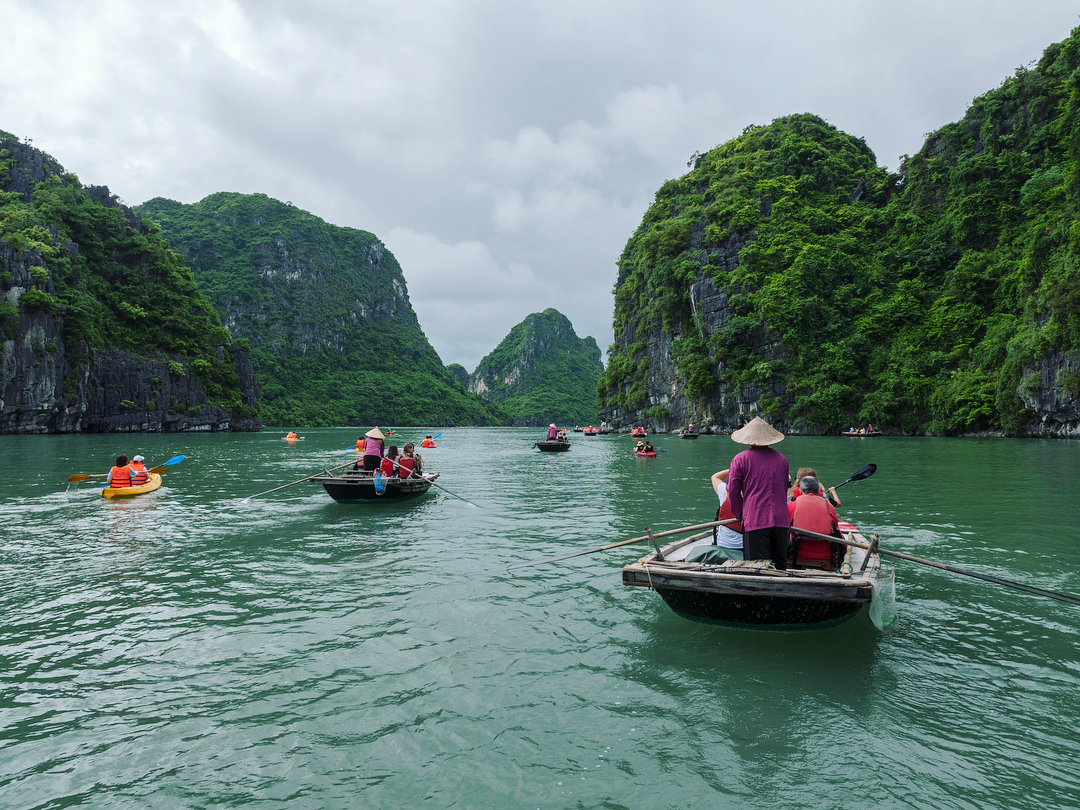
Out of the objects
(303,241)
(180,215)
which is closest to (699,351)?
(303,241)

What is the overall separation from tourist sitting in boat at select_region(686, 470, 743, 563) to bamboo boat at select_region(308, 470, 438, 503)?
386 inches

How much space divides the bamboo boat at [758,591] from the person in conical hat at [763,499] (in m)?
0.21

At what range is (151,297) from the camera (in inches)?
2746

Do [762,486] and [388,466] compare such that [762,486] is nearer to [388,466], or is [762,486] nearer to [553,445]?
[388,466]

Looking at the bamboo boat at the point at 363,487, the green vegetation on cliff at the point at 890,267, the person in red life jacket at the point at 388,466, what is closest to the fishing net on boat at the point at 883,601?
the bamboo boat at the point at 363,487

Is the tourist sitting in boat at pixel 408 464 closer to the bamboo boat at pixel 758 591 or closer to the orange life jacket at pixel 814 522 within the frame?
the bamboo boat at pixel 758 591

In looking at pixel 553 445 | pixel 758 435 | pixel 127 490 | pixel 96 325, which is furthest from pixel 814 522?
pixel 96 325

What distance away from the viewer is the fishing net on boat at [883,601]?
545 centimetres

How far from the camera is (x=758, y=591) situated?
16.9 feet

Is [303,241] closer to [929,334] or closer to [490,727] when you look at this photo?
[929,334]

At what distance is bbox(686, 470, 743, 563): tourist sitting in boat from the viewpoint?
6.00 m

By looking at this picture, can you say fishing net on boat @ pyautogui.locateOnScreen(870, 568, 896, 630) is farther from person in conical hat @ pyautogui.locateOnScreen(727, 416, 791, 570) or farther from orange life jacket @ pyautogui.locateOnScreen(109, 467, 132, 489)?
orange life jacket @ pyautogui.locateOnScreen(109, 467, 132, 489)

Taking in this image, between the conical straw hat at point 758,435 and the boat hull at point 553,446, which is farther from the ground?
the conical straw hat at point 758,435

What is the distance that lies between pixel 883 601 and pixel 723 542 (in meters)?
1.65
